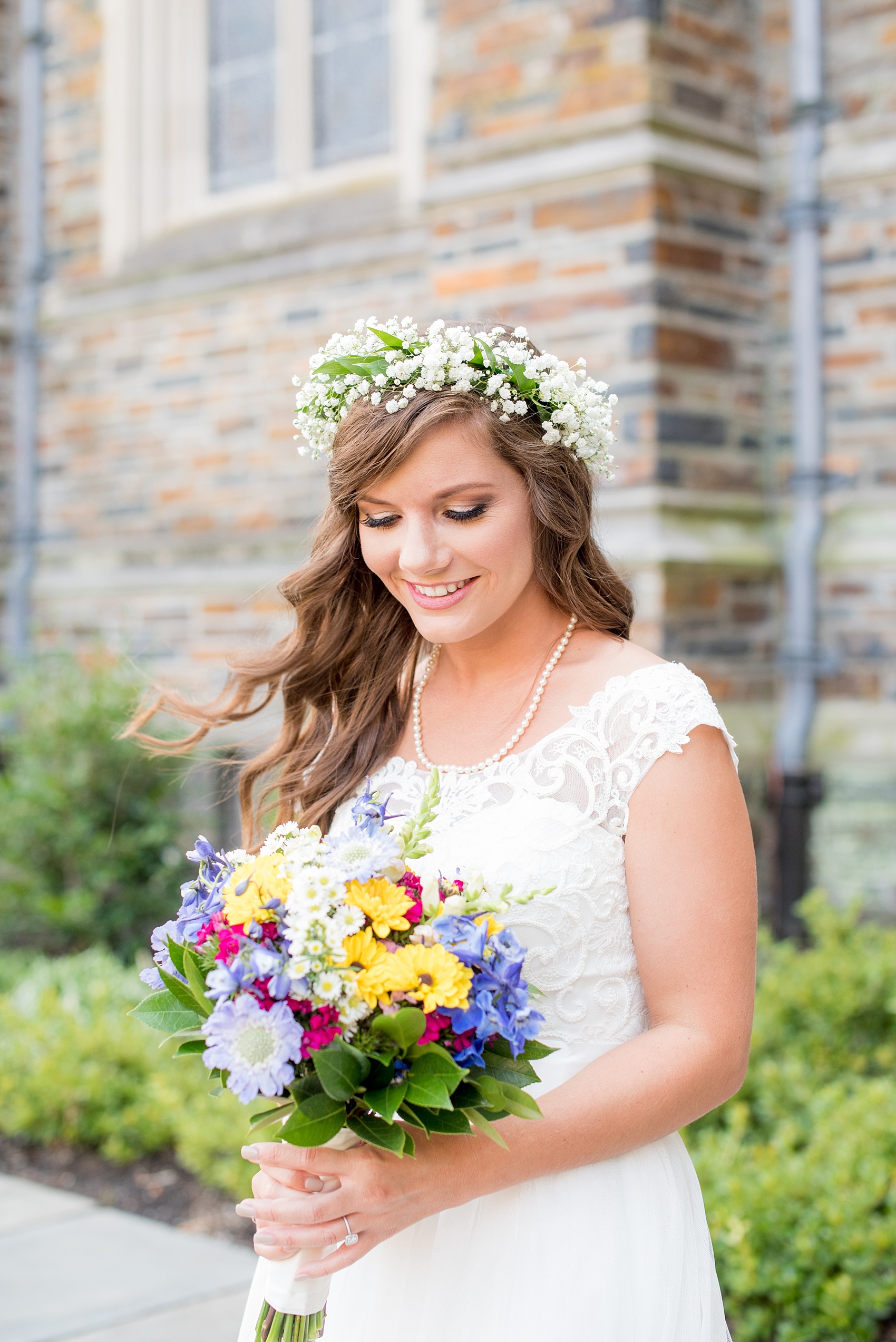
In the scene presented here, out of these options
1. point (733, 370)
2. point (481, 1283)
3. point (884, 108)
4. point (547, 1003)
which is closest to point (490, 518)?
point (547, 1003)

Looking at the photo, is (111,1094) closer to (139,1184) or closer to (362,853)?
(139,1184)

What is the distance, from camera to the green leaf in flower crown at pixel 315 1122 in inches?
62.0

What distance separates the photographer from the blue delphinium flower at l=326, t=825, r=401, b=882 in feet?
5.39

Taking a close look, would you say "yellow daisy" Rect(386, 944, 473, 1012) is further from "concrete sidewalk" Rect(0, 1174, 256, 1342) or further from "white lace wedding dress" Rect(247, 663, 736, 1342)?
"concrete sidewalk" Rect(0, 1174, 256, 1342)

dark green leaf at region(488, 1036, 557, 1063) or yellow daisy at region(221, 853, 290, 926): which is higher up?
yellow daisy at region(221, 853, 290, 926)

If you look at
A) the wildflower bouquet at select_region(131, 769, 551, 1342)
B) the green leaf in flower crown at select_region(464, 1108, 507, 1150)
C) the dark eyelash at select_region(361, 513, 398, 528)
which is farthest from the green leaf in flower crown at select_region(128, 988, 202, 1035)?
the dark eyelash at select_region(361, 513, 398, 528)

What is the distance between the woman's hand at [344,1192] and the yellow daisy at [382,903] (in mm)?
279

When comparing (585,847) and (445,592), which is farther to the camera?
(445,592)

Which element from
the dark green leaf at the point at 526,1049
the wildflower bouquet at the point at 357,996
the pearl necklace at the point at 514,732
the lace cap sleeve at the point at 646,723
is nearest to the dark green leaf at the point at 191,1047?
the wildflower bouquet at the point at 357,996

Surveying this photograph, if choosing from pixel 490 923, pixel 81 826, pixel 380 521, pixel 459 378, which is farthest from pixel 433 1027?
pixel 81 826

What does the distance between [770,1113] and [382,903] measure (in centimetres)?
282

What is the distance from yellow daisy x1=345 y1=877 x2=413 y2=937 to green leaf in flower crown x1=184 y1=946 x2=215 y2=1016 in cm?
21

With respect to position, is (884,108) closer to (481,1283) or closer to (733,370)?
(733,370)

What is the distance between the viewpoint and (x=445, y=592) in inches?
82.4
